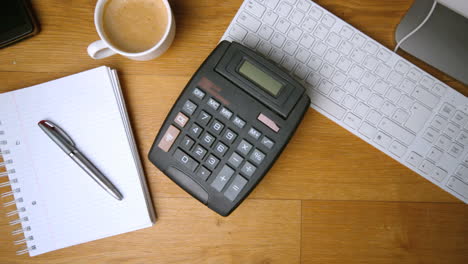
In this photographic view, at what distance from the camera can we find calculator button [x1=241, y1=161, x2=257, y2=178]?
1.49 feet

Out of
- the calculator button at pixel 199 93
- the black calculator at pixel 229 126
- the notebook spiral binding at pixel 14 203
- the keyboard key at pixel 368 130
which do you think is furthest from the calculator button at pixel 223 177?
the notebook spiral binding at pixel 14 203

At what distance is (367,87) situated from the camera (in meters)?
0.49

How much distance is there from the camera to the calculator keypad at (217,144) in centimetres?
46

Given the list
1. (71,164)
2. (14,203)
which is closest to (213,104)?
(71,164)

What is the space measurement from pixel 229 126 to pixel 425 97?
289 millimetres

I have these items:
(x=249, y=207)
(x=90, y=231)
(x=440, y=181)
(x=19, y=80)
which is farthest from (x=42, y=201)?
(x=440, y=181)

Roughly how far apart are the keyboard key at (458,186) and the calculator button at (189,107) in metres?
0.39

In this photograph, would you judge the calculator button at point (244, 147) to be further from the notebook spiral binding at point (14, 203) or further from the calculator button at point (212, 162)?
the notebook spiral binding at point (14, 203)

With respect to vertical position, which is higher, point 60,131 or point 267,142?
point 267,142

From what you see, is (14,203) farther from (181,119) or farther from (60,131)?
(181,119)

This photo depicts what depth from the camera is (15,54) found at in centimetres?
53

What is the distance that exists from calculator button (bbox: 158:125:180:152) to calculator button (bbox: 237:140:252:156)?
0.09 metres

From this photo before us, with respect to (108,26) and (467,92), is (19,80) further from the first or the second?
(467,92)

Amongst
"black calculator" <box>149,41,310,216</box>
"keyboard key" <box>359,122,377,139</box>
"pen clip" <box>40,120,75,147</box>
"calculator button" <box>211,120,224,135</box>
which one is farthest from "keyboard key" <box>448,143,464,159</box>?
"pen clip" <box>40,120,75,147</box>
